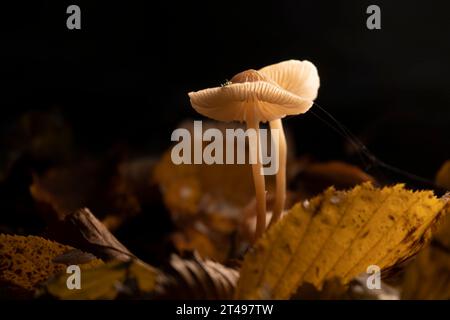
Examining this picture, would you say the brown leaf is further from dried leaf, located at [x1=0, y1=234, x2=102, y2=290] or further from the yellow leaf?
the yellow leaf

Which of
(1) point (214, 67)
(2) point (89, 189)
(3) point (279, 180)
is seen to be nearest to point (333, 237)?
(3) point (279, 180)

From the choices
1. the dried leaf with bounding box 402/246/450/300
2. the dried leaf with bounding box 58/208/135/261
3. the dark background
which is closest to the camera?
the dried leaf with bounding box 402/246/450/300

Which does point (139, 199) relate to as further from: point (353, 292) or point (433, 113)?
point (433, 113)

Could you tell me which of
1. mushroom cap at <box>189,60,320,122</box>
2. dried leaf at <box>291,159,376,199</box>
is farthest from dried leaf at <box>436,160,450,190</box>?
mushroom cap at <box>189,60,320,122</box>

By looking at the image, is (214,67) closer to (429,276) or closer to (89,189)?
(89,189)

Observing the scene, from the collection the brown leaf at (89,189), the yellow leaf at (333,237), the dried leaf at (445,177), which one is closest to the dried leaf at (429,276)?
the yellow leaf at (333,237)

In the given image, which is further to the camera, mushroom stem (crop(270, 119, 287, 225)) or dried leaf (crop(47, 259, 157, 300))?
mushroom stem (crop(270, 119, 287, 225))
